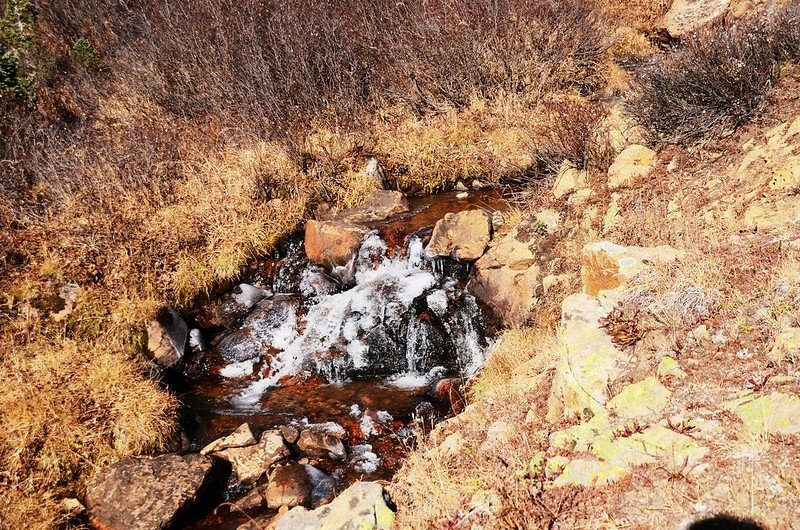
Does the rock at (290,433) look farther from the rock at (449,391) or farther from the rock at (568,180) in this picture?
the rock at (568,180)

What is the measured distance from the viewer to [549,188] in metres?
7.40

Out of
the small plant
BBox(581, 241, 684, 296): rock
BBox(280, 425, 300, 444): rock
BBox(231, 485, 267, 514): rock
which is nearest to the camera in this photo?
BBox(581, 241, 684, 296): rock

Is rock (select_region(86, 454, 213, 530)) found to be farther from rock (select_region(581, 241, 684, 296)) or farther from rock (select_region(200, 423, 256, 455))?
rock (select_region(581, 241, 684, 296))

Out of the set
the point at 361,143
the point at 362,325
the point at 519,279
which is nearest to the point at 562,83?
the point at 361,143

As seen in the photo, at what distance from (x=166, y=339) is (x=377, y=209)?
3.74 metres

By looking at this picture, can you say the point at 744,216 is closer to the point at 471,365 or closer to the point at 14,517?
the point at 471,365

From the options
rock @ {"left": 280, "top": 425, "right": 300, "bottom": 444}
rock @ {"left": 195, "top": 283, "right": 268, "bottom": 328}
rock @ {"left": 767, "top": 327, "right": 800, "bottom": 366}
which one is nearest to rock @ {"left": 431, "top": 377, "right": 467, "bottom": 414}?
rock @ {"left": 280, "top": 425, "right": 300, "bottom": 444}

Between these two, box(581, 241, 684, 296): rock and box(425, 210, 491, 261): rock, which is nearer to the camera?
box(581, 241, 684, 296): rock

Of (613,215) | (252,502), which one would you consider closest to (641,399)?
(613,215)

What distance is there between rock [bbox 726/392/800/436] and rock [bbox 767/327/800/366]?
0.26m

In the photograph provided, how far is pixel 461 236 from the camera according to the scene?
7.34 meters

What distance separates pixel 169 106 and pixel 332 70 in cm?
357

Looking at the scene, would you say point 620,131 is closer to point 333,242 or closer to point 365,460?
point 333,242

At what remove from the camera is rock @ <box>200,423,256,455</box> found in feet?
18.3
